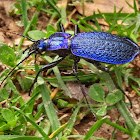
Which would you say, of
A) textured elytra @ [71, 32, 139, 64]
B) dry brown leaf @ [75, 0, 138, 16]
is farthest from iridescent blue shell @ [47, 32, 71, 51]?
dry brown leaf @ [75, 0, 138, 16]

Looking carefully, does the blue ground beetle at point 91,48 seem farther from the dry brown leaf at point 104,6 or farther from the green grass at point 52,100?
the dry brown leaf at point 104,6

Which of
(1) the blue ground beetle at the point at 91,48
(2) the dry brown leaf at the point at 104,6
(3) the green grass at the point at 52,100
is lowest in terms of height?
(3) the green grass at the point at 52,100

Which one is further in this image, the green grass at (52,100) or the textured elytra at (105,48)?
the textured elytra at (105,48)

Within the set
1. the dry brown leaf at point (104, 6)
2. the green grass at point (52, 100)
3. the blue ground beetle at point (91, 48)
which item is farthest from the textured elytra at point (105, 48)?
the dry brown leaf at point (104, 6)

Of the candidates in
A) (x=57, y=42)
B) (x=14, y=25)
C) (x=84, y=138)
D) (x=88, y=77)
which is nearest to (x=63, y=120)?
(x=84, y=138)

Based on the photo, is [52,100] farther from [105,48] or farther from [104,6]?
[104,6]

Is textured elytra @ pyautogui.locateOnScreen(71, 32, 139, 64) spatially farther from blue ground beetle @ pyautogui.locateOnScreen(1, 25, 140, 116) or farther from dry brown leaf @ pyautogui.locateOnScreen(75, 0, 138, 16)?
dry brown leaf @ pyautogui.locateOnScreen(75, 0, 138, 16)

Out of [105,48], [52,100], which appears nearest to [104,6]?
[105,48]

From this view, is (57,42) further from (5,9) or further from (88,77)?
(5,9)
